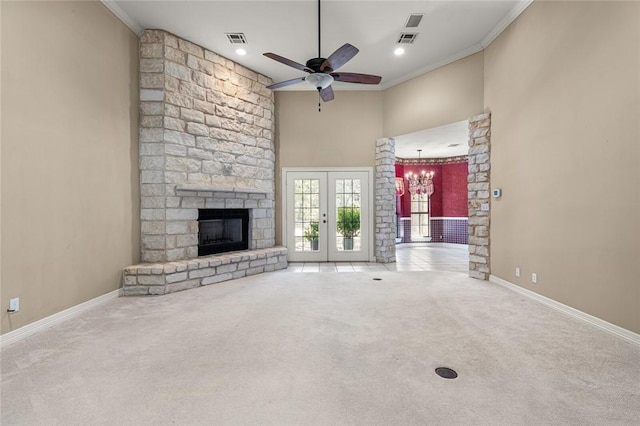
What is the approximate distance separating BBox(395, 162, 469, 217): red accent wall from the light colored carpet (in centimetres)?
617

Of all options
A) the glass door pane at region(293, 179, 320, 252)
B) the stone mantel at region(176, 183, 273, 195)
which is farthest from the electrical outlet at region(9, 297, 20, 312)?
the glass door pane at region(293, 179, 320, 252)

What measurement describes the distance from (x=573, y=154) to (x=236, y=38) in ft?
15.2

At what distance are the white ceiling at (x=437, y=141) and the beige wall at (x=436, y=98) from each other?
0.17 meters

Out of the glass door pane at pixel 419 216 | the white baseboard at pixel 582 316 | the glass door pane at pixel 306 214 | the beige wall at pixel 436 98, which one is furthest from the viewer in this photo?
the glass door pane at pixel 419 216

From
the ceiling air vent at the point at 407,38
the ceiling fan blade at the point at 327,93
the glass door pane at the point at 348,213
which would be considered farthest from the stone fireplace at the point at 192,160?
the ceiling air vent at the point at 407,38

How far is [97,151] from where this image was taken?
136 inches

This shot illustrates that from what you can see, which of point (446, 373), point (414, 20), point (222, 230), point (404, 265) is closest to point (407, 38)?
point (414, 20)

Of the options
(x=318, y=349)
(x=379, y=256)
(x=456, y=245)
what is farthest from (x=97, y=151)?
(x=456, y=245)

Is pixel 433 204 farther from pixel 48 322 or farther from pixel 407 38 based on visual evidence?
pixel 48 322

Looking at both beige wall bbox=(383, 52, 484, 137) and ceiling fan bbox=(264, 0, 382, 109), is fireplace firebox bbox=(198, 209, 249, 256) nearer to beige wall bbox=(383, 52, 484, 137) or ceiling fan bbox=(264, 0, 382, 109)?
ceiling fan bbox=(264, 0, 382, 109)

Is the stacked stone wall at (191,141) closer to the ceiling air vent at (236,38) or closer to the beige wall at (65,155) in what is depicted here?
the beige wall at (65,155)

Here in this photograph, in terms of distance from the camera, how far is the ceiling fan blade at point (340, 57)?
10.00ft

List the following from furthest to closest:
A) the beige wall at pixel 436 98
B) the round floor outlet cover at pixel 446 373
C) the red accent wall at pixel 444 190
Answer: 1. the red accent wall at pixel 444 190
2. the beige wall at pixel 436 98
3. the round floor outlet cover at pixel 446 373

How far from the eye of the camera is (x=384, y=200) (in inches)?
240
